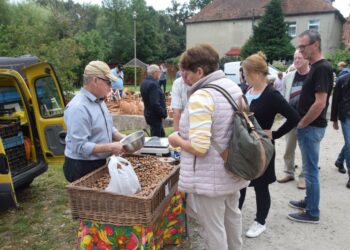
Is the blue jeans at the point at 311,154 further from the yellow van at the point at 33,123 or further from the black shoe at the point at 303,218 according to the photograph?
the yellow van at the point at 33,123

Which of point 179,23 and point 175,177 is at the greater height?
point 179,23

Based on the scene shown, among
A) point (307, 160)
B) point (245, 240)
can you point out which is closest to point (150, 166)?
point (245, 240)

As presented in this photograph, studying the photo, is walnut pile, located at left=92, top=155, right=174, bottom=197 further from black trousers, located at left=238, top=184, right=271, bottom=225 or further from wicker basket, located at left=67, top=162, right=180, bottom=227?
black trousers, located at left=238, top=184, right=271, bottom=225

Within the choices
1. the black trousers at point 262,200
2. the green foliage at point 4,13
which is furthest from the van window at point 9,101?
the green foliage at point 4,13

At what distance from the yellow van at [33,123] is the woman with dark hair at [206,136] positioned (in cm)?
293

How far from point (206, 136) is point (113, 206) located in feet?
2.86

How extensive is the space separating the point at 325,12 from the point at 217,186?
121 ft

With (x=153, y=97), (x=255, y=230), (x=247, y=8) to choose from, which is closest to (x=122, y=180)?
(x=255, y=230)

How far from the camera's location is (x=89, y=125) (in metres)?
2.78

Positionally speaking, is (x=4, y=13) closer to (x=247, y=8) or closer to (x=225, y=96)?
(x=247, y=8)

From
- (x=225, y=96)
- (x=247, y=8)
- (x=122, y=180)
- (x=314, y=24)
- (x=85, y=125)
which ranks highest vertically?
(x=247, y=8)

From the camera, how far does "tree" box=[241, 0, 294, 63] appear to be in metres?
30.5

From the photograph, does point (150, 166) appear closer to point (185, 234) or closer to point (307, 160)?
point (185, 234)

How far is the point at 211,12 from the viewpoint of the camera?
129 feet
